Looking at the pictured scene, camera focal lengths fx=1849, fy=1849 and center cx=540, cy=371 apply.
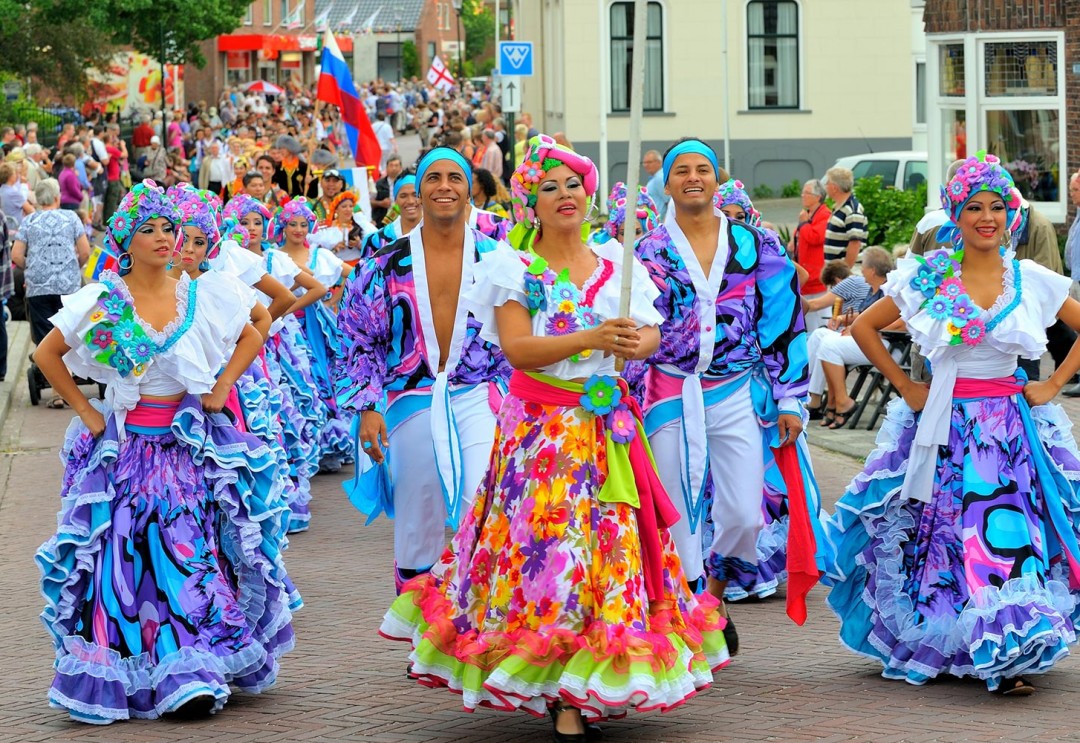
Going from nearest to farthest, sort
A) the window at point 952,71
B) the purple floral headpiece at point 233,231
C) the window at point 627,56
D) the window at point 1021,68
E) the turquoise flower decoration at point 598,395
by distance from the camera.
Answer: the turquoise flower decoration at point 598,395 → the purple floral headpiece at point 233,231 → the window at point 1021,68 → the window at point 952,71 → the window at point 627,56

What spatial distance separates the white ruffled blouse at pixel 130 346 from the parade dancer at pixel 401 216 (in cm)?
151

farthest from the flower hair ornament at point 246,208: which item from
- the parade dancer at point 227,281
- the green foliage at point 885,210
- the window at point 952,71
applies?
the green foliage at point 885,210

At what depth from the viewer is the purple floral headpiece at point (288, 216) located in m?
12.0

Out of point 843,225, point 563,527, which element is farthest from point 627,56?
point 563,527

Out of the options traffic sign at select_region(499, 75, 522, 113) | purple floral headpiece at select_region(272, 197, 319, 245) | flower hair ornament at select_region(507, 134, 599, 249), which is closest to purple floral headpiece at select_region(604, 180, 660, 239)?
flower hair ornament at select_region(507, 134, 599, 249)

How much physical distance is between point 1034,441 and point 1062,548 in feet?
1.30

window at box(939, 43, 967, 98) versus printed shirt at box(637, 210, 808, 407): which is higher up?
window at box(939, 43, 967, 98)

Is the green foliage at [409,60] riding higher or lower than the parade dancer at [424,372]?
higher

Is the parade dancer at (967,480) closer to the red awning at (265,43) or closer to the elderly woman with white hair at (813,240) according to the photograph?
the elderly woman with white hair at (813,240)

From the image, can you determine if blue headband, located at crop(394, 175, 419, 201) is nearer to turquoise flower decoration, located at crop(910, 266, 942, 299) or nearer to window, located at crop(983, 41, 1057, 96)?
turquoise flower decoration, located at crop(910, 266, 942, 299)

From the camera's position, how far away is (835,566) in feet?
22.8

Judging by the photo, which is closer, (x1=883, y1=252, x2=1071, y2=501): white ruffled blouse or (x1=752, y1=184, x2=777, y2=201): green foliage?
(x1=883, y1=252, x2=1071, y2=501): white ruffled blouse

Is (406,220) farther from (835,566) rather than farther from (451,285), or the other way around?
(835,566)

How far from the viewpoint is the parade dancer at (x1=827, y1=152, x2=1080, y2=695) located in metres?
6.55
